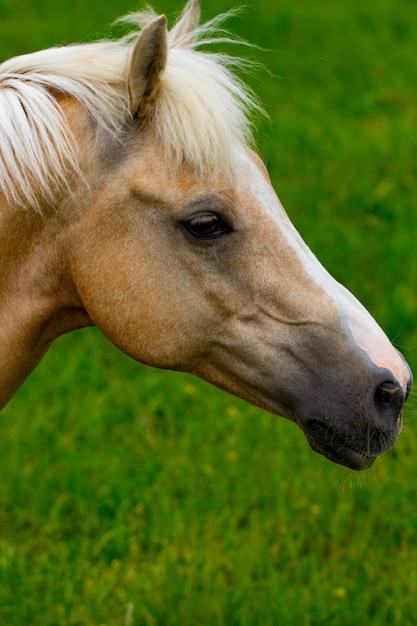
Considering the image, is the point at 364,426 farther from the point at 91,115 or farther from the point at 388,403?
the point at 91,115

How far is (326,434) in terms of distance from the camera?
2.48 metres

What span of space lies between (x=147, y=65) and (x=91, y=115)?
0.78ft

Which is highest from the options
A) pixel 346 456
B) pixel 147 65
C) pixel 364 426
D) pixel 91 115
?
pixel 147 65

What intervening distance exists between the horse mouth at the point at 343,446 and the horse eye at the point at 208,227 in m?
0.60

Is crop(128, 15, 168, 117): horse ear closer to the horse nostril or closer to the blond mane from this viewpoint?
the blond mane

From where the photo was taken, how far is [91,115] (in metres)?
2.49

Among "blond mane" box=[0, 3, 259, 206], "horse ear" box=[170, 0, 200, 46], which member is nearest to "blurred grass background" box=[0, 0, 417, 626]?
"horse ear" box=[170, 0, 200, 46]

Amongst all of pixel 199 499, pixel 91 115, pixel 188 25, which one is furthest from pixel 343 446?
pixel 199 499

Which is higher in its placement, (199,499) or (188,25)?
(188,25)

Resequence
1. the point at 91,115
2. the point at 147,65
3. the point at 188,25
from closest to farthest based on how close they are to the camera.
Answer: the point at 147,65
the point at 91,115
the point at 188,25

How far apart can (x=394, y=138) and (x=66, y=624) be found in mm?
5853

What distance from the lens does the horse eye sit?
8.00 feet

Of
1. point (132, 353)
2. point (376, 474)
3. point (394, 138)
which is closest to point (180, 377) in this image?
point (376, 474)

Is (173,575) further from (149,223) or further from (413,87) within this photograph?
(413,87)
